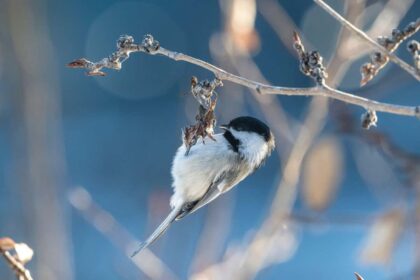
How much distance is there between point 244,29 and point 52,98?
23.8 inches

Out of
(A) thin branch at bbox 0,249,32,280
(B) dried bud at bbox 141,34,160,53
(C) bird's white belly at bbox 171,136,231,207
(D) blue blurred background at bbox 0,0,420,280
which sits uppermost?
(D) blue blurred background at bbox 0,0,420,280

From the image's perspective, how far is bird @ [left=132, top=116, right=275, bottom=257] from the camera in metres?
1.56

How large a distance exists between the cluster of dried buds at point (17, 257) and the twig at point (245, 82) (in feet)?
0.84

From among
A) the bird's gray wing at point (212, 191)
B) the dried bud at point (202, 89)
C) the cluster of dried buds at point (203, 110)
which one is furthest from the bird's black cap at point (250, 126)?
the dried bud at point (202, 89)

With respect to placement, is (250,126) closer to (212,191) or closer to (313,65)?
(212,191)

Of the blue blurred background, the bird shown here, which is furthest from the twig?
the bird

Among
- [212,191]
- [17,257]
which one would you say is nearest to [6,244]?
[17,257]

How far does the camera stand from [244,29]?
69.4 inches

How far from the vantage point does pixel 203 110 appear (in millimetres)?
1142

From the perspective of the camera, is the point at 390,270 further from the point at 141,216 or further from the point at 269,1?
the point at 141,216

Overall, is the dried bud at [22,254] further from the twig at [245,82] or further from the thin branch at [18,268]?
the twig at [245,82]

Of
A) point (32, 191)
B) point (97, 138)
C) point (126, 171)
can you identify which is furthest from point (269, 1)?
point (97, 138)

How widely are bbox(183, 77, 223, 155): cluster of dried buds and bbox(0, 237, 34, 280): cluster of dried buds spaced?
0.35 meters

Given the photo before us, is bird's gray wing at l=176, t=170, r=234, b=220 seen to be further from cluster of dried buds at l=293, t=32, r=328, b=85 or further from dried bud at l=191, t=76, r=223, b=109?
cluster of dried buds at l=293, t=32, r=328, b=85
